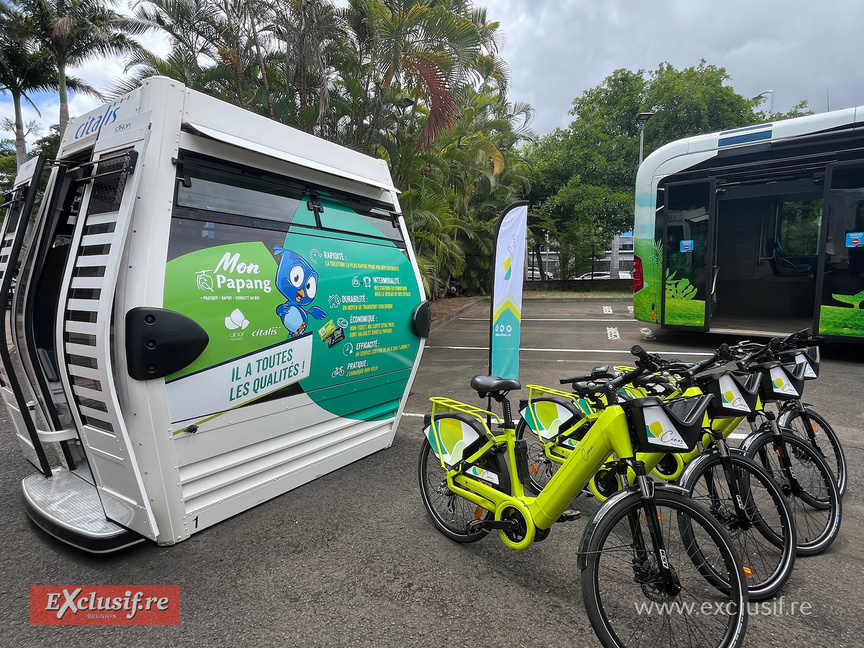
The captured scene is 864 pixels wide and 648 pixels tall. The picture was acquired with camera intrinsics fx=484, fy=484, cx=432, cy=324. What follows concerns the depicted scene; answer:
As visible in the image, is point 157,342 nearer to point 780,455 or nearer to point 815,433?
point 780,455

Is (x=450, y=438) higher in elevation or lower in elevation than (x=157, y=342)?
lower

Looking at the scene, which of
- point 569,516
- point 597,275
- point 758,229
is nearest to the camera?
point 569,516

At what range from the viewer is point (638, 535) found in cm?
204

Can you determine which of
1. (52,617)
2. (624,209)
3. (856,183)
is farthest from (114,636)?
(624,209)

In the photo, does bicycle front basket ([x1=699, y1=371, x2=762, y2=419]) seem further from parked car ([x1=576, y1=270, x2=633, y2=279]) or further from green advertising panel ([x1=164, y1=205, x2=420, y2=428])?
parked car ([x1=576, y1=270, x2=633, y2=279])

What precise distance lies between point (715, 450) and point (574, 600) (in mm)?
1015

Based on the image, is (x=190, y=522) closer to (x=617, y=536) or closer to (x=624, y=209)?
(x=617, y=536)

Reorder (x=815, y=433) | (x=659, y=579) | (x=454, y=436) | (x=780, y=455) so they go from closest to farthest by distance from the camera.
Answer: (x=659, y=579), (x=780, y=455), (x=454, y=436), (x=815, y=433)

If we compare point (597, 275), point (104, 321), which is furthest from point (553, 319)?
point (597, 275)

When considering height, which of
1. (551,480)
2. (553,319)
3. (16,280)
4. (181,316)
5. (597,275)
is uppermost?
(16,280)

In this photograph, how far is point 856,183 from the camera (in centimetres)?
697

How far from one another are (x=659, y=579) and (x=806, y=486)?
1.63m

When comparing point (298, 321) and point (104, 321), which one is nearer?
point (104, 321)

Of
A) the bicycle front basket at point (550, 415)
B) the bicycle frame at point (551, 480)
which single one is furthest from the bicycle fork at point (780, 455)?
the bicycle frame at point (551, 480)
